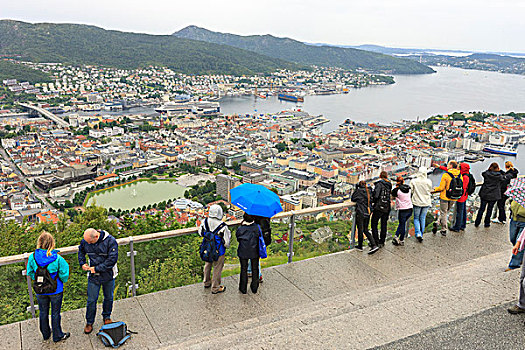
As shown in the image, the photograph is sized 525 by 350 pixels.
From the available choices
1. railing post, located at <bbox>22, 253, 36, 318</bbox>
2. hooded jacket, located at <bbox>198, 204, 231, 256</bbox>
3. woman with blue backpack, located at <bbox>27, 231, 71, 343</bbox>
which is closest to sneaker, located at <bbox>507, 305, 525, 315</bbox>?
hooded jacket, located at <bbox>198, 204, 231, 256</bbox>

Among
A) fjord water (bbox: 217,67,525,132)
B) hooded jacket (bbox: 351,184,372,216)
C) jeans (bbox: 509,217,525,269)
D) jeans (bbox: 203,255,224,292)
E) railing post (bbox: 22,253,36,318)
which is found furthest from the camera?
fjord water (bbox: 217,67,525,132)

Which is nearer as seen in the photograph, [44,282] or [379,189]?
[44,282]

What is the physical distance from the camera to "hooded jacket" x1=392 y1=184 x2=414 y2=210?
3.18 meters

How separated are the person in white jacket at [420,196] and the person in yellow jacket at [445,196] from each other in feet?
0.57

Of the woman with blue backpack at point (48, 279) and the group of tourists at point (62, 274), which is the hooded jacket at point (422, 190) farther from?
the woman with blue backpack at point (48, 279)

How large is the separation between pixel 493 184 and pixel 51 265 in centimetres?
336

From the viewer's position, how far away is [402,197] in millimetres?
3195

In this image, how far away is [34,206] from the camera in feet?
56.7

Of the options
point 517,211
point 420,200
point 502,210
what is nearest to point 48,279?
point 420,200

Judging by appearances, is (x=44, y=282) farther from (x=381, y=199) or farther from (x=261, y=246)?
(x=381, y=199)

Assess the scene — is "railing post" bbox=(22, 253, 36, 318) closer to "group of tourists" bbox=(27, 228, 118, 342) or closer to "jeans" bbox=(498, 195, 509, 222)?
"group of tourists" bbox=(27, 228, 118, 342)

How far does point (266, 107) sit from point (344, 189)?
117 feet

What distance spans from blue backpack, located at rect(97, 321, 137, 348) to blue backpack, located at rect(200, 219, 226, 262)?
0.56m

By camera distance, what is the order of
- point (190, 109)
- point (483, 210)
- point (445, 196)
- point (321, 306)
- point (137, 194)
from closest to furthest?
1. point (321, 306)
2. point (445, 196)
3. point (483, 210)
4. point (137, 194)
5. point (190, 109)
